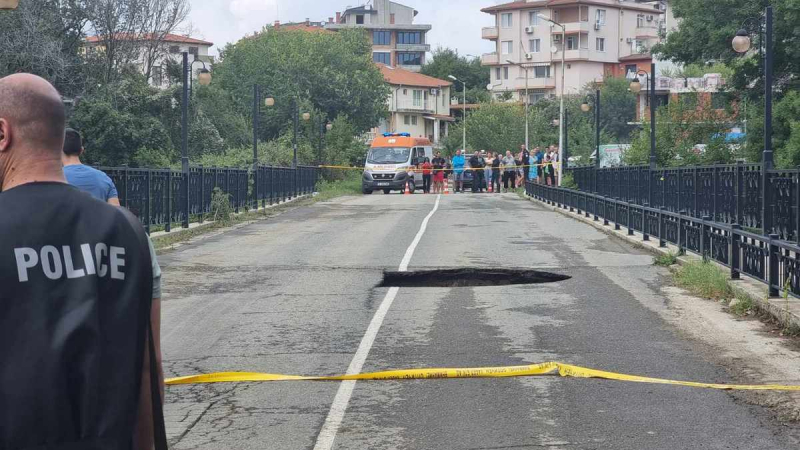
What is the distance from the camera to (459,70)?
151m

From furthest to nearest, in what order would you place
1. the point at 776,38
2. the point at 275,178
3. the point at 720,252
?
the point at 776,38 < the point at 275,178 < the point at 720,252

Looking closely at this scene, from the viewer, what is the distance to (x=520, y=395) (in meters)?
8.17

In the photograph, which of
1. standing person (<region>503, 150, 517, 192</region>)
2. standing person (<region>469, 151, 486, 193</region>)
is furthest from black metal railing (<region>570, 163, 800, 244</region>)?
standing person (<region>503, 150, 517, 192</region>)

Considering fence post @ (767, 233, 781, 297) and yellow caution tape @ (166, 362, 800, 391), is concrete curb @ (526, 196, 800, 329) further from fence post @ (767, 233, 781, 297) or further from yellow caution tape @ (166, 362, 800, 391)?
yellow caution tape @ (166, 362, 800, 391)

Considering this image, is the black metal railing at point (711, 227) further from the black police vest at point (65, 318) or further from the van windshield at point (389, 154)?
the van windshield at point (389, 154)

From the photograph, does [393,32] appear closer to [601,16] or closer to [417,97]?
[417,97]

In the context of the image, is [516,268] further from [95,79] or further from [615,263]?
[95,79]

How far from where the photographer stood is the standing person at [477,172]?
51.3 meters

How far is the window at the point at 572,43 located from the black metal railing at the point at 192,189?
85.5m

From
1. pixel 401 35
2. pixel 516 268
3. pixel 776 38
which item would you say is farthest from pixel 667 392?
pixel 401 35

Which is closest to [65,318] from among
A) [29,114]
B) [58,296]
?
[58,296]

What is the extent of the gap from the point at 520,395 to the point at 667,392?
1.09 metres

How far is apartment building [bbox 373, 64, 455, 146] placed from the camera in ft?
433

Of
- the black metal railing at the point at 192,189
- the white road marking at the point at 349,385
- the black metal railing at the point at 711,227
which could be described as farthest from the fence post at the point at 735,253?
the black metal railing at the point at 192,189
